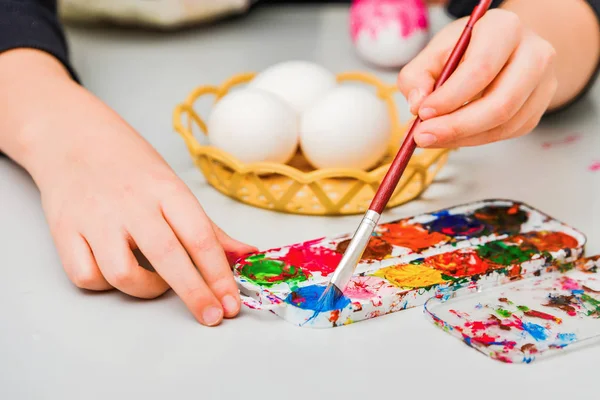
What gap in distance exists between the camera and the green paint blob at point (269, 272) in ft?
1.57

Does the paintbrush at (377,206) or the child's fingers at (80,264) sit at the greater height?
the paintbrush at (377,206)

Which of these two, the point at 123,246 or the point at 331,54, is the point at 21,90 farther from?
the point at 331,54

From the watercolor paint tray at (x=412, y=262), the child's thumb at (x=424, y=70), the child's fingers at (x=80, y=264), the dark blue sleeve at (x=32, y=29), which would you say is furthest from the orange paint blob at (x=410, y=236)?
the dark blue sleeve at (x=32, y=29)

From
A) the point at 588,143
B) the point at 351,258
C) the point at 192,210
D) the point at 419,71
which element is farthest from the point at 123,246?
the point at 588,143

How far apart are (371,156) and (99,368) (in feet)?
1.00

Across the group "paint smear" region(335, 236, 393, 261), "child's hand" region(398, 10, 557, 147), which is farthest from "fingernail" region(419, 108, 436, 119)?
"paint smear" region(335, 236, 393, 261)

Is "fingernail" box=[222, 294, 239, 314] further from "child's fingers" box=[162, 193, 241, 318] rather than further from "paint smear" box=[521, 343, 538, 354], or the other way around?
"paint smear" box=[521, 343, 538, 354]

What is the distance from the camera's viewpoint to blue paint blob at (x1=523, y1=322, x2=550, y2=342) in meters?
0.44

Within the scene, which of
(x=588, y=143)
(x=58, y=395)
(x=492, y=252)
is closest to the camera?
(x=58, y=395)

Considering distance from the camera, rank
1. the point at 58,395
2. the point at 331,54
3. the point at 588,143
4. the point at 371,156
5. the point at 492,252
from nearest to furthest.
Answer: the point at 58,395, the point at 492,252, the point at 371,156, the point at 588,143, the point at 331,54

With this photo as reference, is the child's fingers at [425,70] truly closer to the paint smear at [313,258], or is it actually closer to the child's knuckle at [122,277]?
the paint smear at [313,258]

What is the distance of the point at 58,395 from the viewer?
0.40 meters

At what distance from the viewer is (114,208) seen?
0.50 meters

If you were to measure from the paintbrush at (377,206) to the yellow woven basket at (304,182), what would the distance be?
0.07m
